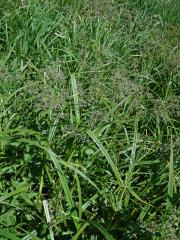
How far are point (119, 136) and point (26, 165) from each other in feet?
2.02

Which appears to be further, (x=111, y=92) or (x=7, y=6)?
(x=7, y=6)

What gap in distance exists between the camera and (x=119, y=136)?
2.75 m

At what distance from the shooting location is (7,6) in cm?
377

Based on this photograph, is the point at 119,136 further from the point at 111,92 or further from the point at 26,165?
the point at 26,165

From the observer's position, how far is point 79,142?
2.41m

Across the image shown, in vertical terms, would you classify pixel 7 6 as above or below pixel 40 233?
above

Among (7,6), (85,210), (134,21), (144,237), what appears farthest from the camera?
(134,21)

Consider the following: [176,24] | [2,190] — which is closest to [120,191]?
[2,190]

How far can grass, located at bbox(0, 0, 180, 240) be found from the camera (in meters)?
2.15

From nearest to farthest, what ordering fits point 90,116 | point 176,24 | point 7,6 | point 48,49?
point 90,116, point 48,49, point 7,6, point 176,24

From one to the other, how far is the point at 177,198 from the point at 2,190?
30.8 inches

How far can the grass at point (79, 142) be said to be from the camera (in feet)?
7.07

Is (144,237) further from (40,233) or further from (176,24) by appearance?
(176,24)

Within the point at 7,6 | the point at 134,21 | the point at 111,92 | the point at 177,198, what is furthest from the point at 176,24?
the point at 177,198
